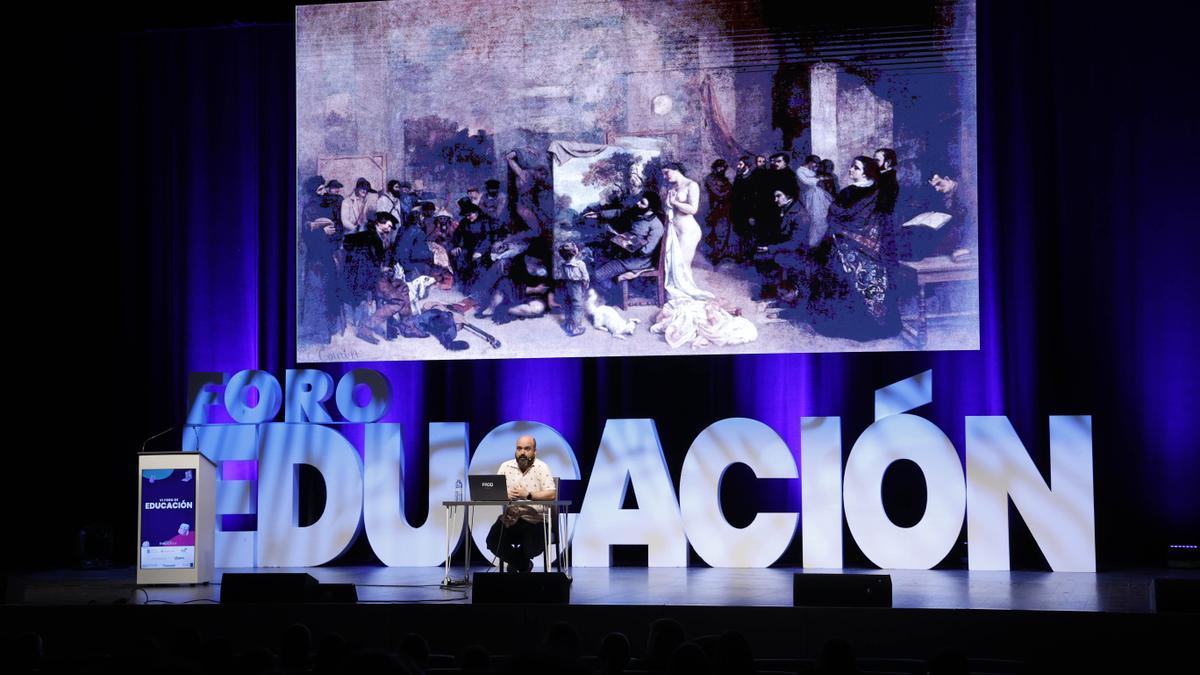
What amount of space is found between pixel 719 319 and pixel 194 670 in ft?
25.0

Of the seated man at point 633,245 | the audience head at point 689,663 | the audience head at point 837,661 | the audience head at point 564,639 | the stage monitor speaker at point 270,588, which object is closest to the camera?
the audience head at point 689,663

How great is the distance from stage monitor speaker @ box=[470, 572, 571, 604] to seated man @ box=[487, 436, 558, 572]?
2.00 meters

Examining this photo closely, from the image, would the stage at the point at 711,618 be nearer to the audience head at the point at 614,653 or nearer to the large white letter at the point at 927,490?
the large white letter at the point at 927,490

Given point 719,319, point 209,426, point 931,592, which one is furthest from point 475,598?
point 209,426

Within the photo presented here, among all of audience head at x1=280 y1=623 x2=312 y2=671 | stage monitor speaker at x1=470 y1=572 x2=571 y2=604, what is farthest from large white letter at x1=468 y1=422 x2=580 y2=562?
audience head at x1=280 y1=623 x2=312 y2=671

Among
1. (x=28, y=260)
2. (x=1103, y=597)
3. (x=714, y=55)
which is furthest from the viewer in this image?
(x=28, y=260)

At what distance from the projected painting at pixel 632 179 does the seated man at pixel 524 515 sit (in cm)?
158

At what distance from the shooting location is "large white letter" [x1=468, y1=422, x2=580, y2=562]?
989 centimetres

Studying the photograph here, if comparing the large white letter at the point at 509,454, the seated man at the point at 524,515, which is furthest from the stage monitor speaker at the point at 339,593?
the large white letter at the point at 509,454

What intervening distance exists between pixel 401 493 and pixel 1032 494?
4.80 metres

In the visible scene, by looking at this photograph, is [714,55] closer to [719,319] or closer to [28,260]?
[719,319]

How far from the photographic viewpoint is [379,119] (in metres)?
10.5

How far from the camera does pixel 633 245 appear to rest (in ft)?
33.3

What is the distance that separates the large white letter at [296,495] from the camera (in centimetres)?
1016
